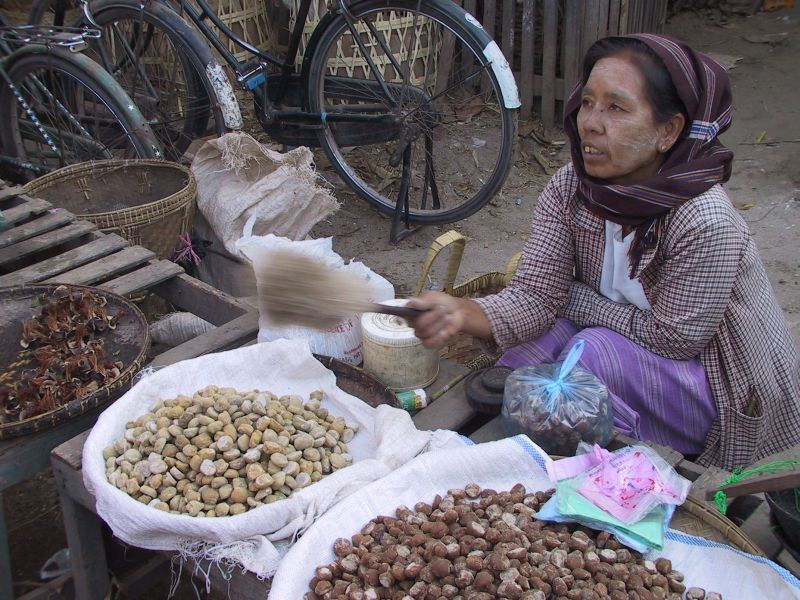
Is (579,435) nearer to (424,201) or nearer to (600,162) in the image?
(600,162)

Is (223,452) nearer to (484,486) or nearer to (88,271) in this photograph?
(484,486)

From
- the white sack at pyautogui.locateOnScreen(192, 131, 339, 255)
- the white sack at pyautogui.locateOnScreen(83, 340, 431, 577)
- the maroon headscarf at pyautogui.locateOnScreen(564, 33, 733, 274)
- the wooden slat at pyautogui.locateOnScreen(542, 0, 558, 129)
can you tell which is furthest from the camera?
the wooden slat at pyautogui.locateOnScreen(542, 0, 558, 129)

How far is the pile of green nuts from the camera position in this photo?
5.52 ft

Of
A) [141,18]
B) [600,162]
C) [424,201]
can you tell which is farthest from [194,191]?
[600,162]

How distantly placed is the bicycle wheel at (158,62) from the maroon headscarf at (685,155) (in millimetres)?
2356

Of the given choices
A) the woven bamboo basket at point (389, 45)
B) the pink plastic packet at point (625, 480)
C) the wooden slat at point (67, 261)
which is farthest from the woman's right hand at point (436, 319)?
the woven bamboo basket at point (389, 45)

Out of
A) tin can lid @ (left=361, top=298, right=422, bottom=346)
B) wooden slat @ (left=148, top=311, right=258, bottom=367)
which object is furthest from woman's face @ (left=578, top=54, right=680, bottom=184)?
wooden slat @ (left=148, top=311, right=258, bottom=367)

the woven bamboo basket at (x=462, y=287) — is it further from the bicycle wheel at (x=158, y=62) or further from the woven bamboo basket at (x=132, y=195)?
the bicycle wheel at (x=158, y=62)

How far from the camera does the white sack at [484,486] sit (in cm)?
147

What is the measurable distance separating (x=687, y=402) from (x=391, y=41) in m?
3.46

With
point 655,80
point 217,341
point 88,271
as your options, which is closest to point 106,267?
point 88,271

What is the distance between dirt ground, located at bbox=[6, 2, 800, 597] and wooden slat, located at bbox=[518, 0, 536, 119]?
0.54 feet

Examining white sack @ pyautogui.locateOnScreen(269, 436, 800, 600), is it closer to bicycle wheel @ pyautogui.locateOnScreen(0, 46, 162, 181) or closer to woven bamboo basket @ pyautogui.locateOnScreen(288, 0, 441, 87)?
bicycle wheel @ pyautogui.locateOnScreen(0, 46, 162, 181)

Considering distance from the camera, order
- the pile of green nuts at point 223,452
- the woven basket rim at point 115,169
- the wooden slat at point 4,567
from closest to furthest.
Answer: the pile of green nuts at point 223,452 → the wooden slat at point 4,567 → the woven basket rim at point 115,169
